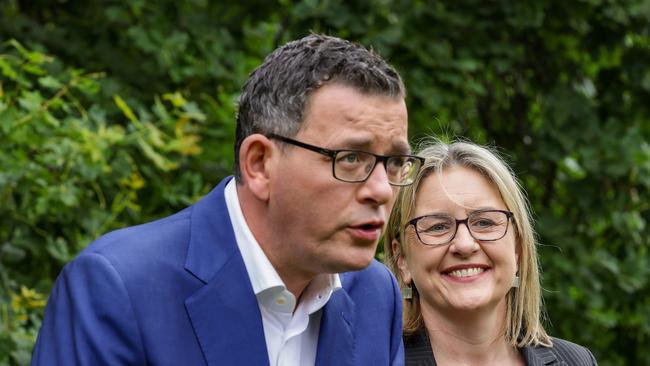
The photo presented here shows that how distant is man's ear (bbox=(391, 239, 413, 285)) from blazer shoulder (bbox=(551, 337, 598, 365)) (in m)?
0.51

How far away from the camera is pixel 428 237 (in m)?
3.37

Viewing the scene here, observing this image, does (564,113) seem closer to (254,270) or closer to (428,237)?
(428,237)

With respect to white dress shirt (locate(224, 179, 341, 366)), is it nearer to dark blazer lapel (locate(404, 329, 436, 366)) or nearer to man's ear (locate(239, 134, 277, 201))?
man's ear (locate(239, 134, 277, 201))

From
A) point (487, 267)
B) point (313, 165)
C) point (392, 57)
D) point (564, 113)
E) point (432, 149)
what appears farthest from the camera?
point (564, 113)

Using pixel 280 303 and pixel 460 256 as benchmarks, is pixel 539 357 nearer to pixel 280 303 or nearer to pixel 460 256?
pixel 460 256

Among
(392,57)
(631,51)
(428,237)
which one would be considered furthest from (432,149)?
(631,51)

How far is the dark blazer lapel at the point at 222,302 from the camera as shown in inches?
99.2

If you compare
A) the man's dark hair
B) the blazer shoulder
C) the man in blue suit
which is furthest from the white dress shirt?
the blazer shoulder

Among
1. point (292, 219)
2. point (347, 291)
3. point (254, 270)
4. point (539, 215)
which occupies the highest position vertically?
point (292, 219)

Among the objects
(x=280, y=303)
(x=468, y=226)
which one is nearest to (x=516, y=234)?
(x=468, y=226)

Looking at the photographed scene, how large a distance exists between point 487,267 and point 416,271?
8.5 inches

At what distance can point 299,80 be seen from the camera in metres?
2.47

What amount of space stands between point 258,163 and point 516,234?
1.22m

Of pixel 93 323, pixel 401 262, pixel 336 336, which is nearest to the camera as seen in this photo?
pixel 93 323
